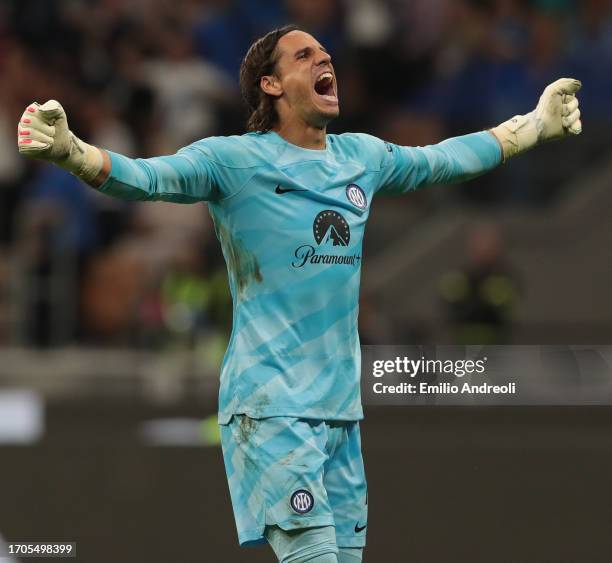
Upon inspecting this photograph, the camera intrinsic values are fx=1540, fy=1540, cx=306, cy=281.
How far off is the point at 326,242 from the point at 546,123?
1065 millimetres

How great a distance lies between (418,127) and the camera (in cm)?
1505

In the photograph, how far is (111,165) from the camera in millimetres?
4578

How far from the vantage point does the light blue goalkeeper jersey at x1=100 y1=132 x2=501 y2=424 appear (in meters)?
4.89

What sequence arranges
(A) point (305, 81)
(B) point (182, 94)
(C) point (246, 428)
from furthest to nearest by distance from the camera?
1. (B) point (182, 94)
2. (A) point (305, 81)
3. (C) point (246, 428)

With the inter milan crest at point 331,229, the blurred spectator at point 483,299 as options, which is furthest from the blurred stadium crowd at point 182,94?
the inter milan crest at point 331,229

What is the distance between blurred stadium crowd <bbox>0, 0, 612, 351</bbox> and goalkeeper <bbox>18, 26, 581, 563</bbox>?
915cm

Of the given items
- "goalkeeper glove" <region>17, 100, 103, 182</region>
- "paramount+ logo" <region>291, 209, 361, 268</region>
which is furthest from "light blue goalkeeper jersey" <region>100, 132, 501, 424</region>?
"goalkeeper glove" <region>17, 100, 103, 182</region>

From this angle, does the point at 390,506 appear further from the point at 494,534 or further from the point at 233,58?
the point at 233,58

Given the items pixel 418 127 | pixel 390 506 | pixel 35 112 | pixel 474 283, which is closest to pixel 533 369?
pixel 474 283

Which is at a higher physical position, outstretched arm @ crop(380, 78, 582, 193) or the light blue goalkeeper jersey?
outstretched arm @ crop(380, 78, 582, 193)

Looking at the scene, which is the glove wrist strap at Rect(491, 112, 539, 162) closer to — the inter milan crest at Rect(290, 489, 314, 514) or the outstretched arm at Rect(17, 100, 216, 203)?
the outstretched arm at Rect(17, 100, 216, 203)

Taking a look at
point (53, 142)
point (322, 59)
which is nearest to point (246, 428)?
point (53, 142)

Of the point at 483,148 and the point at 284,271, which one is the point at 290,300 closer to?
the point at 284,271

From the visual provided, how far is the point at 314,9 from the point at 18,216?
141 inches
